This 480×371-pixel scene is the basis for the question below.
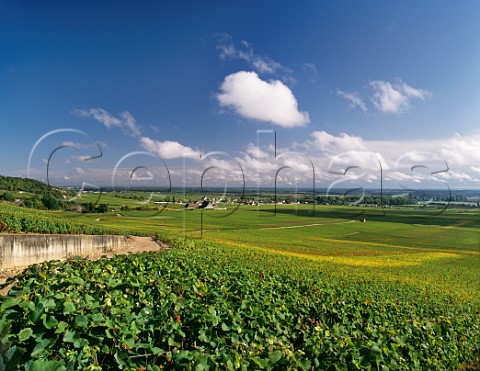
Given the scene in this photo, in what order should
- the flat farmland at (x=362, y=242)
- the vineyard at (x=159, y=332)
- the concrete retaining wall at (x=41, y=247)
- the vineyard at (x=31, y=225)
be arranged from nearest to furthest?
the vineyard at (x=159, y=332)
the concrete retaining wall at (x=41, y=247)
the vineyard at (x=31, y=225)
the flat farmland at (x=362, y=242)

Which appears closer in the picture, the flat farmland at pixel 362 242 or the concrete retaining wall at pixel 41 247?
the concrete retaining wall at pixel 41 247

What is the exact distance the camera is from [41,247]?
16.4 metres

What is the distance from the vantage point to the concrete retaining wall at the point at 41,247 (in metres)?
14.7

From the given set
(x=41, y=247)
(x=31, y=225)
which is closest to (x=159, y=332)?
(x=41, y=247)

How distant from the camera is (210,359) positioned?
3.00 metres

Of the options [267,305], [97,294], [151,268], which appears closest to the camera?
[97,294]

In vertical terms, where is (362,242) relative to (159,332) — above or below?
below

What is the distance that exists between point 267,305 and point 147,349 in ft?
9.21

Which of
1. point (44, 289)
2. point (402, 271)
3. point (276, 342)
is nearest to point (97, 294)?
point (44, 289)

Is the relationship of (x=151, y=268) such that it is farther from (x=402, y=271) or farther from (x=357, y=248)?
(x=357, y=248)

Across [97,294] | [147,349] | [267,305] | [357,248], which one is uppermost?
[97,294]

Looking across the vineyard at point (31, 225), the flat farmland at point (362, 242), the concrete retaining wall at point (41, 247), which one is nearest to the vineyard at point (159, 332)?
the concrete retaining wall at point (41, 247)

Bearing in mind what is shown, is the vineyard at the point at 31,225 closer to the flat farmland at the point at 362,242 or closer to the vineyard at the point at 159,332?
the flat farmland at the point at 362,242

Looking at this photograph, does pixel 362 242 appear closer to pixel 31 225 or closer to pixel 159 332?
pixel 31 225
